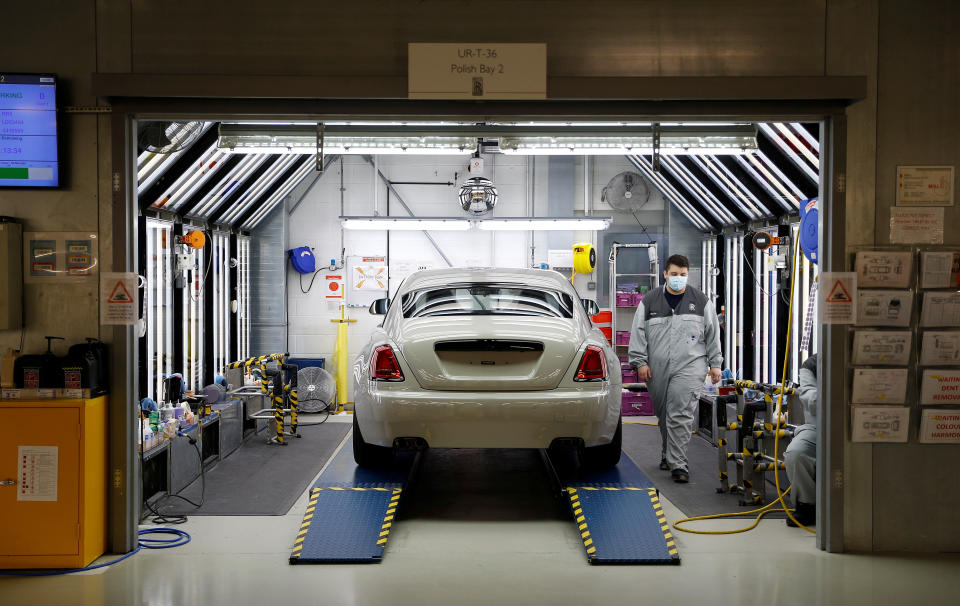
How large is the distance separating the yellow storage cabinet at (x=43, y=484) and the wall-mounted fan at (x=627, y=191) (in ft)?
24.9

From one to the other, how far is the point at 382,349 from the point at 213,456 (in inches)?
116

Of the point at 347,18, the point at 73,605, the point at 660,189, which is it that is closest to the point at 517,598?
the point at 73,605

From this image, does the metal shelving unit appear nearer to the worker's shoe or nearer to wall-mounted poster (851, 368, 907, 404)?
the worker's shoe

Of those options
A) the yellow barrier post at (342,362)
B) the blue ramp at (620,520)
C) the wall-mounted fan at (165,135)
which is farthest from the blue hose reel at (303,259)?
the blue ramp at (620,520)

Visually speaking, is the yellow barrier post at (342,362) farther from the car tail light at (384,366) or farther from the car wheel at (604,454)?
the car tail light at (384,366)

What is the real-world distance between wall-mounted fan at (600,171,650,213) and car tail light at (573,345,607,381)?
233 inches

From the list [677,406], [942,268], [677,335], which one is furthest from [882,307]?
[677,406]

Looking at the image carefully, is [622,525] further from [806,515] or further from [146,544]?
[146,544]

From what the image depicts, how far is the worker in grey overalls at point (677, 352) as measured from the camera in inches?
210

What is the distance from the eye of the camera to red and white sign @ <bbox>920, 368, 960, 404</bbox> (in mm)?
3891

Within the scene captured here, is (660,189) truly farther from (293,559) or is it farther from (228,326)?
(293,559)

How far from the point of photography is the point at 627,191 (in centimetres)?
969

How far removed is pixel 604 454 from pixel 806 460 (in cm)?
132

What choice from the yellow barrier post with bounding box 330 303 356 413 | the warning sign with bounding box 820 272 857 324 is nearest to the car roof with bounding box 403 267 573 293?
the warning sign with bounding box 820 272 857 324
